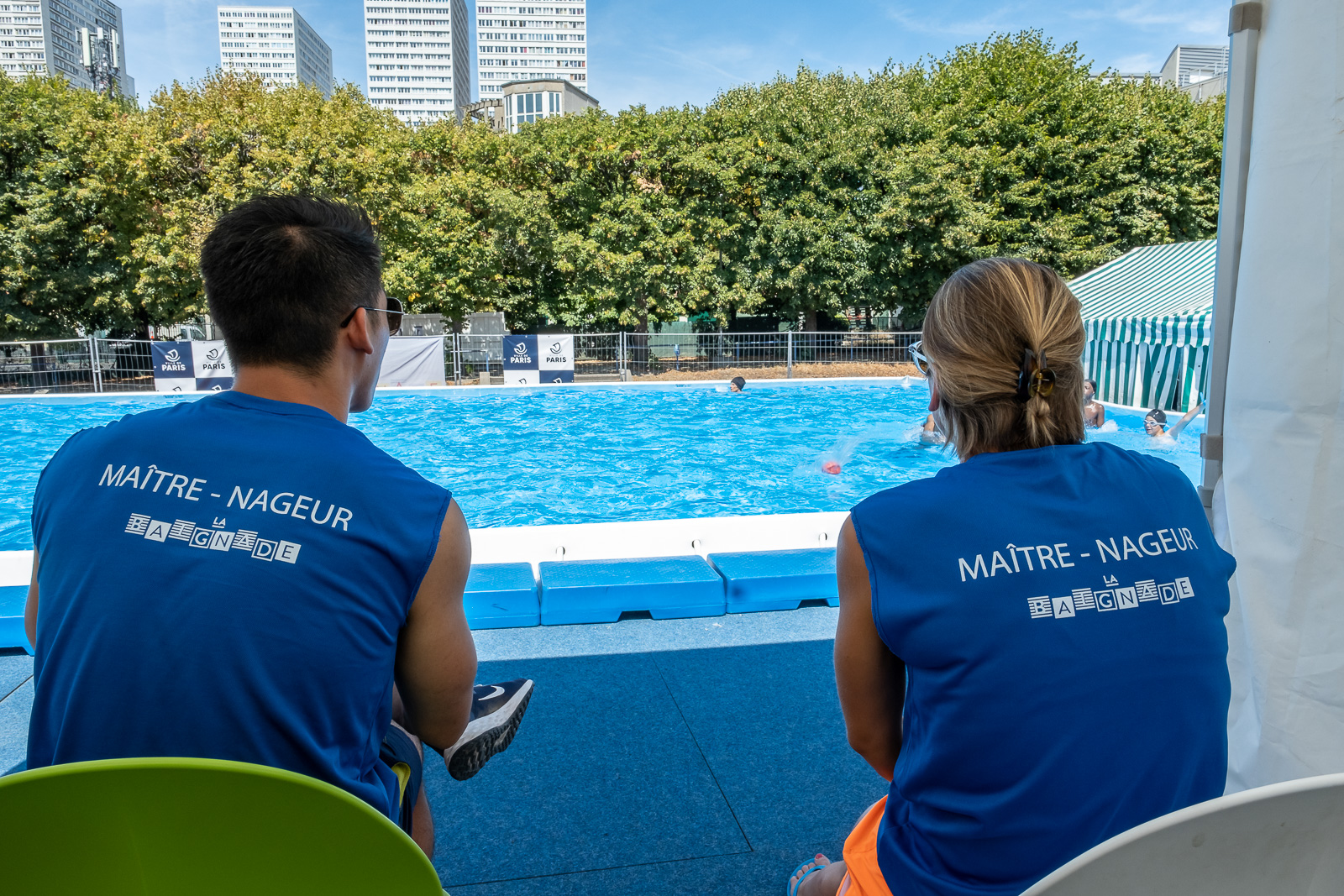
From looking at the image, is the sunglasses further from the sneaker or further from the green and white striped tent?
the green and white striped tent

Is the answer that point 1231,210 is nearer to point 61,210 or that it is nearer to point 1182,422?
point 1182,422

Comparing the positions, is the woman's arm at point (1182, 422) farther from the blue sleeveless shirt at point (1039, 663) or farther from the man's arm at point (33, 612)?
the man's arm at point (33, 612)

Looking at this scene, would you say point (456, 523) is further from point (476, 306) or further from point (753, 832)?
point (476, 306)

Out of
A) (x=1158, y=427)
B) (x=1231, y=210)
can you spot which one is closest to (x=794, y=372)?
(x=1158, y=427)

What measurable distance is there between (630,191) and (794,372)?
7.16 metres

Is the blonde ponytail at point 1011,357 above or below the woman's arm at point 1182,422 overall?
above

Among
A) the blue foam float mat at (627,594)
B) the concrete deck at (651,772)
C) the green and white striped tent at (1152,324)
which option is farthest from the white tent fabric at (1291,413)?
the green and white striped tent at (1152,324)

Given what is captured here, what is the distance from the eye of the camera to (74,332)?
2086cm

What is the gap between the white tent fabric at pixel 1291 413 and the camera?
1.96 meters

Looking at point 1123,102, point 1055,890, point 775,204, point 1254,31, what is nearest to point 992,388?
point 1055,890

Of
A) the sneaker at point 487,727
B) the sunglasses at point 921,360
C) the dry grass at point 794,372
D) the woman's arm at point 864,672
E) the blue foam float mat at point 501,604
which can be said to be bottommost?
the blue foam float mat at point 501,604

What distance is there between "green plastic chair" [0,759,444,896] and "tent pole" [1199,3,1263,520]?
2426 mm

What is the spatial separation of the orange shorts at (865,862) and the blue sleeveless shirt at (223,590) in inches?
32.4

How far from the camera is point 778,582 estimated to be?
175 inches
